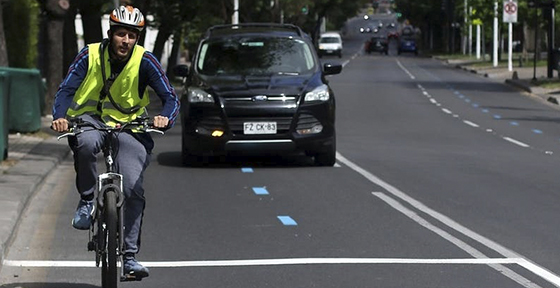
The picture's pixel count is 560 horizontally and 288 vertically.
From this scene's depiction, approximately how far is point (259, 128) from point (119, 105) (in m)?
9.24

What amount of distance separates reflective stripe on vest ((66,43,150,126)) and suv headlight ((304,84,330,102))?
9.33 m

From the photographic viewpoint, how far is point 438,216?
13.1 m

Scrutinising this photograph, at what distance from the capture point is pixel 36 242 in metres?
11.5

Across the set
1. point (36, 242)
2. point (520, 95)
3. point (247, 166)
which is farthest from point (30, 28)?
point (36, 242)

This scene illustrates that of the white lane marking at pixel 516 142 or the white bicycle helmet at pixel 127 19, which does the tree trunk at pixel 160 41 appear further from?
the white bicycle helmet at pixel 127 19

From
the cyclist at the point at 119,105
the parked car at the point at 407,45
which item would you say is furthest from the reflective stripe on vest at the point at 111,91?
the parked car at the point at 407,45

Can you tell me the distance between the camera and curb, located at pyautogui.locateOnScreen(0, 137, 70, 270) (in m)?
11.7

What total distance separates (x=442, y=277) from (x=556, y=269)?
2.84 ft

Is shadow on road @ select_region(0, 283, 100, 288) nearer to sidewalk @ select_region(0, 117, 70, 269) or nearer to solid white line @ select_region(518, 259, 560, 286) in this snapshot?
sidewalk @ select_region(0, 117, 70, 269)

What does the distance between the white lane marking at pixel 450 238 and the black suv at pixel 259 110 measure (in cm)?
295

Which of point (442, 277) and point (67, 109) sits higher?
point (67, 109)

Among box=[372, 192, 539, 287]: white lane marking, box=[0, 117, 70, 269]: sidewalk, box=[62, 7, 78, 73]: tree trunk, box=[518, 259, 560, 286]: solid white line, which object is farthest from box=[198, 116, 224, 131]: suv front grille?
box=[62, 7, 78, 73]: tree trunk

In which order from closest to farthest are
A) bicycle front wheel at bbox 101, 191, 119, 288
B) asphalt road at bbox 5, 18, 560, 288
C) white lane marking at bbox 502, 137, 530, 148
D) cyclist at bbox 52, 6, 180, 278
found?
bicycle front wheel at bbox 101, 191, 119, 288, cyclist at bbox 52, 6, 180, 278, asphalt road at bbox 5, 18, 560, 288, white lane marking at bbox 502, 137, 530, 148

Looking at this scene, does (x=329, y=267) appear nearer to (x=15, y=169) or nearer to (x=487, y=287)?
(x=487, y=287)
